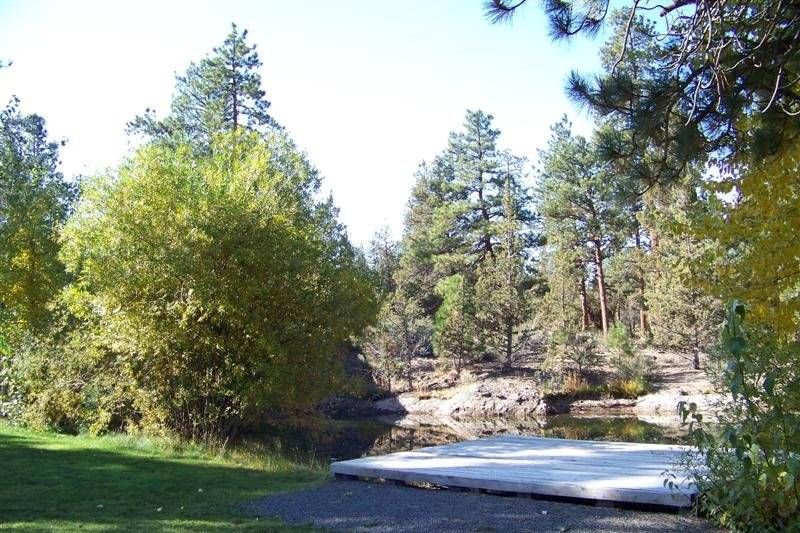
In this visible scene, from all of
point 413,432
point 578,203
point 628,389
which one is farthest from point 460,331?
point 413,432

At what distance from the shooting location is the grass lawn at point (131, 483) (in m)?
5.29

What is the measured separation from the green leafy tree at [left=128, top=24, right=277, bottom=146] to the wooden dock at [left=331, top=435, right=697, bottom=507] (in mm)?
19872

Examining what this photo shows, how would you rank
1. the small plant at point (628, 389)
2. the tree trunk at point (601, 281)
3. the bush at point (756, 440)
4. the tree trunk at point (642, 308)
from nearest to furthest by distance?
1. the bush at point (756, 440)
2. the small plant at point (628, 389)
3. the tree trunk at point (642, 308)
4. the tree trunk at point (601, 281)

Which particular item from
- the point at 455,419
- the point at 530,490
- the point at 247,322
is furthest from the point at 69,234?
the point at 455,419

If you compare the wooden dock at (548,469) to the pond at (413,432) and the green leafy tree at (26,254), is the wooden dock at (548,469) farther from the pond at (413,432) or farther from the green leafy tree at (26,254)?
the green leafy tree at (26,254)

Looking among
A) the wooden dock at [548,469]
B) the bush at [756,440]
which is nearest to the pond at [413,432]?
the wooden dock at [548,469]

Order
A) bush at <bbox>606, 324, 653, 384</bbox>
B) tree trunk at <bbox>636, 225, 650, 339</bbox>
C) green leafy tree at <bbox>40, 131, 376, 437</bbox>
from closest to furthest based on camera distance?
green leafy tree at <bbox>40, 131, 376, 437</bbox>
bush at <bbox>606, 324, 653, 384</bbox>
tree trunk at <bbox>636, 225, 650, 339</bbox>

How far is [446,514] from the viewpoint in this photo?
5410 millimetres

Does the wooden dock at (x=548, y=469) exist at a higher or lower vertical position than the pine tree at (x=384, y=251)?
lower

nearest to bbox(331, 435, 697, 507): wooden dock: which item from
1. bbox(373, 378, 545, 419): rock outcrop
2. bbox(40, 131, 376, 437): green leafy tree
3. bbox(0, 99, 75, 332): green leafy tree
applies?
bbox(40, 131, 376, 437): green leafy tree

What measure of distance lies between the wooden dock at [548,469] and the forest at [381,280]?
0.58m

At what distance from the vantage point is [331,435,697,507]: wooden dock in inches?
220

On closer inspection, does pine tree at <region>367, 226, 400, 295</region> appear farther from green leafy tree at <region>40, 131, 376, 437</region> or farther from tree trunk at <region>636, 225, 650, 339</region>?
green leafy tree at <region>40, 131, 376, 437</region>

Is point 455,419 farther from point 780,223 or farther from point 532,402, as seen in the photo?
point 780,223
